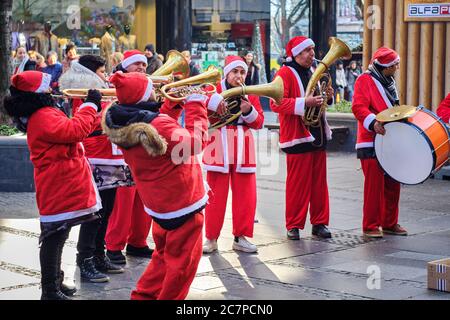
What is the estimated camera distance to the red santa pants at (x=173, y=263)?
6.18 meters

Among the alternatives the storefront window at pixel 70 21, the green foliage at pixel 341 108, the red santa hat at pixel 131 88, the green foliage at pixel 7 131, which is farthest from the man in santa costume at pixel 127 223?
the storefront window at pixel 70 21

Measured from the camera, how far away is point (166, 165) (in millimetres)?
6266

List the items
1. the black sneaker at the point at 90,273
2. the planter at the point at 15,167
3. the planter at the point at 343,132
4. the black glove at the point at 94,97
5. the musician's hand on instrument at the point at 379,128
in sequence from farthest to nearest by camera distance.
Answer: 1. the planter at the point at 343,132
2. the planter at the point at 15,167
3. the musician's hand on instrument at the point at 379,128
4. the black sneaker at the point at 90,273
5. the black glove at the point at 94,97

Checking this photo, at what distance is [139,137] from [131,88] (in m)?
0.41

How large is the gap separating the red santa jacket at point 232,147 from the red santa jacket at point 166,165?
2575 mm

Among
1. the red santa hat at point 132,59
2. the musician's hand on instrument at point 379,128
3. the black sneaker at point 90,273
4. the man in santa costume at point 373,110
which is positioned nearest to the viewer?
the black sneaker at point 90,273

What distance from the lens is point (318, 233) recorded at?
966 centimetres

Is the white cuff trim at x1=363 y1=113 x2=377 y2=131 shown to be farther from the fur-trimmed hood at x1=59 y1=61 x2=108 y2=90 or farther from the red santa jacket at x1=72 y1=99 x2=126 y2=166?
the fur-trimmed hood at x1=59 y1=61 x2=108 y2=90

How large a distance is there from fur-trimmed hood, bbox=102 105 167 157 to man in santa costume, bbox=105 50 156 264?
199cm

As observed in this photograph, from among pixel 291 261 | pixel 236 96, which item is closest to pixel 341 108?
pixel 236 96

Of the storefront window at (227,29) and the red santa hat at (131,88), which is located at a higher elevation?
the storefront window at (227,29)

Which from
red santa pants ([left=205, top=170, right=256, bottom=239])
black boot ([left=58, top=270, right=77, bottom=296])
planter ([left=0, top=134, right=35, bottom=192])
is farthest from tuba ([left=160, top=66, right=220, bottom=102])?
planter ([left=0, top=134, right=35, bottom=192])

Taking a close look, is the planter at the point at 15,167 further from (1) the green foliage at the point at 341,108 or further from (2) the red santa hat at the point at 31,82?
(1) the green foliage at the point at 341,108
